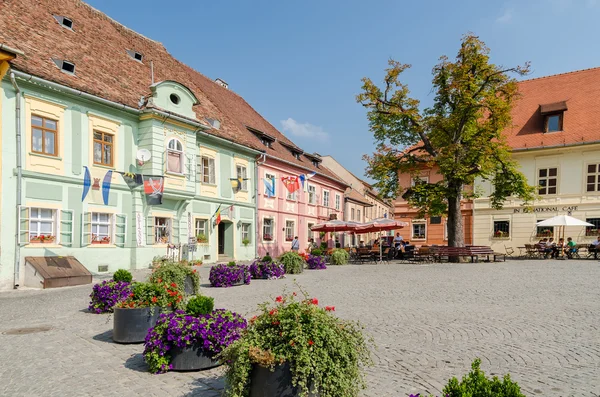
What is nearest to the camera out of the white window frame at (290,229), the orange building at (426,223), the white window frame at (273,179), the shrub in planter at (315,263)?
the shrub in planter at (315,263)

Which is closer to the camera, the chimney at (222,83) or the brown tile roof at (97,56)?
the brown tile roof at (97,56)

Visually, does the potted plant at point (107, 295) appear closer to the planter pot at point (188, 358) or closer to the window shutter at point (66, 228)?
the planter pot at point (188, 358)

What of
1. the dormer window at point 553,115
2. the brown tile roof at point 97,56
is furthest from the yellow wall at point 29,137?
the dormer window at point 553,115

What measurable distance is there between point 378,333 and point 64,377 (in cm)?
453

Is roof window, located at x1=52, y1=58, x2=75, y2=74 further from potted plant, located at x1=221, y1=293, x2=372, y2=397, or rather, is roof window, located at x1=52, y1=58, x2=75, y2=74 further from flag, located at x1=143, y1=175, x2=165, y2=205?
potted plant, located at x1=221, y1=293, x2=372, y2=397

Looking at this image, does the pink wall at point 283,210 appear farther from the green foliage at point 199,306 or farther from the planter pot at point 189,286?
the green foliage at point 199,306

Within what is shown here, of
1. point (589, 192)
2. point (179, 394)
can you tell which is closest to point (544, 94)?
point (589, 192)

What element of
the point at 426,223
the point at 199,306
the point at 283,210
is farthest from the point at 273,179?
the point at 199,306

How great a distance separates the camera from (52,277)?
1354 cm

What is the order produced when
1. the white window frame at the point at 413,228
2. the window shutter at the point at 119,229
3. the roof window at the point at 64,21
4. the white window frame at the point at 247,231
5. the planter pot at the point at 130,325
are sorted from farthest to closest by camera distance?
1. the white window frame at the point at 413,228
2. the white window frame at the point at 247,231
3. the roof window at the point at 64,21
4. the window shutter at the point at 119,229
5. the planter pot at the point at 130,325

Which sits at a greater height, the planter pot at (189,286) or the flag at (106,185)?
the flag at (106,185)

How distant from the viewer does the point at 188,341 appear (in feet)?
17.2

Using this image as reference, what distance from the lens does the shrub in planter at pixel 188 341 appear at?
17.3ft

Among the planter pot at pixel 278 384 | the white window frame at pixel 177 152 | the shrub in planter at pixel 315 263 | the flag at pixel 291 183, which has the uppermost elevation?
the white window frame at pixel 177 152
